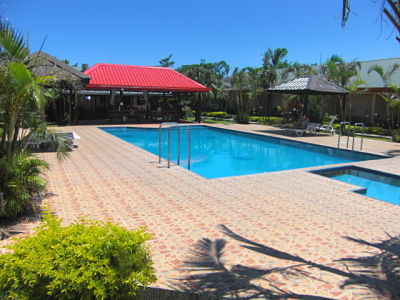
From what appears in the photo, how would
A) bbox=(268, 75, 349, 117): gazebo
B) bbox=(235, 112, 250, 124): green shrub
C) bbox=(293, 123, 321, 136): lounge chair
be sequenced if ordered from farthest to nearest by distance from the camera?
bbox=(235, 112, 250, 124): green shrub < bbox=(293, 123, 321, 136): lounge chair < bbox=(268, 75, 349, 117): gazebo

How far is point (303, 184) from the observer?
7.82 metres

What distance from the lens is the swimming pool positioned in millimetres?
12352

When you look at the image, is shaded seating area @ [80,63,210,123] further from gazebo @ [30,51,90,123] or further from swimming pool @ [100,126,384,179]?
gazebo @ [30,51,90,123]

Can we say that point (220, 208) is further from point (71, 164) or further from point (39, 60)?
point (71, 164)

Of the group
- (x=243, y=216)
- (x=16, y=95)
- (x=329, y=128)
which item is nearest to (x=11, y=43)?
(x=16, y=95)

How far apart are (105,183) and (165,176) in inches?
60.9

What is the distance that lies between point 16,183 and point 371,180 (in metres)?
9.18

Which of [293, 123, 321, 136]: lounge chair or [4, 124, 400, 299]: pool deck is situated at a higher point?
[293, 123, 321, 136]: lounge chair

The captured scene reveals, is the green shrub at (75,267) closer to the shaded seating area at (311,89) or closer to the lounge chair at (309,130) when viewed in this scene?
the shaded seating area at (311,89)

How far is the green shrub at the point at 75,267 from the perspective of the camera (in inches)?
88.6

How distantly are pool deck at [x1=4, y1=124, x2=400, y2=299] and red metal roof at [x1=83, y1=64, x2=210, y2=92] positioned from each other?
13203 mm

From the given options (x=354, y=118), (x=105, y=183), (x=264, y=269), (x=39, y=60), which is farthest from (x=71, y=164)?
(x=354, y=118)

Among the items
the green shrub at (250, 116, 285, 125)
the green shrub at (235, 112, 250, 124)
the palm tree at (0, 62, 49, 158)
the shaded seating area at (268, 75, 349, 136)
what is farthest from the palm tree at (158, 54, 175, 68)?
the palm tree at (0, 62, 49, 158)

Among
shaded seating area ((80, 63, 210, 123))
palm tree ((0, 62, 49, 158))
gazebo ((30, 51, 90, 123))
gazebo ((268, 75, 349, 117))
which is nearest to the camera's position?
palm tree ((0, 62, 49, 158))
